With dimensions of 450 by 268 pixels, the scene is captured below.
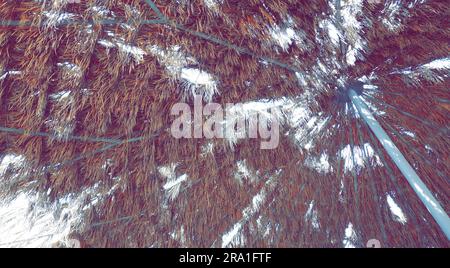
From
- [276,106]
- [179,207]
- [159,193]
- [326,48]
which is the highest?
[326,48]

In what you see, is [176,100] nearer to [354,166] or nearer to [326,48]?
[326,48]

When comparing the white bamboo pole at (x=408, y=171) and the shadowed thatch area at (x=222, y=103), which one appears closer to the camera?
the shadowed thatch area at (x=222, y=103)

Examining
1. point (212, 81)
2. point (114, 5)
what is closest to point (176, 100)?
point (212, 81)

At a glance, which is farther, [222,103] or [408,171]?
[408,171]

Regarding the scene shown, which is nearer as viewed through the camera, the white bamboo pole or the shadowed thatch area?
the shadowed thatch area

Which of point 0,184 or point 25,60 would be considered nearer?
point 25,60
